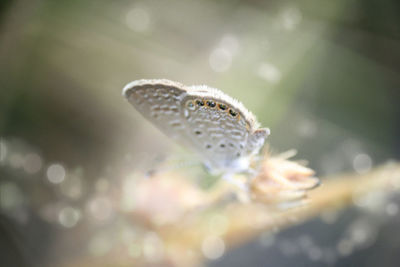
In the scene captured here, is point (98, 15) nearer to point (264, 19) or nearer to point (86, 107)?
point (86, 107)

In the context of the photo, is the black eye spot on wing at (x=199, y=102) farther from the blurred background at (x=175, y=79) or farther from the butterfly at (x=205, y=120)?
the blurred background at (x=175, y=79)

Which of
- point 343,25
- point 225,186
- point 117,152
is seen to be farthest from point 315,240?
point 343,25

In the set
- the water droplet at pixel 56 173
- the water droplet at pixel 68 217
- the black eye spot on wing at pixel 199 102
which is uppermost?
the water droplet at pixel 56 173

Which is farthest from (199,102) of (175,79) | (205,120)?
(175,79)

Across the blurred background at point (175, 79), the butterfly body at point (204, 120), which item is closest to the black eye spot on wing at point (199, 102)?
the butterfly body at point (204, 120)

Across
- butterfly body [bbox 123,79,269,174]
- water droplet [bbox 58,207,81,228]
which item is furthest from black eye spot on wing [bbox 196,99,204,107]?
water droplet [bbox 58,207,81,228]

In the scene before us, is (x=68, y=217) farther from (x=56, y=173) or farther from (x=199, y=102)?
(x=199, y=102)
